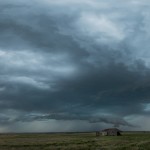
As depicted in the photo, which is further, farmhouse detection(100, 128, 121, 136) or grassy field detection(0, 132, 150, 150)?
farmhouse detection(100, 128, 121, 136)

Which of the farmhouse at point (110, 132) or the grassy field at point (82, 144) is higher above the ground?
the farmhouse at point (110, 132)

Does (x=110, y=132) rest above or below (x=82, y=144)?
above

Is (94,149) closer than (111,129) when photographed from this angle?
Yes

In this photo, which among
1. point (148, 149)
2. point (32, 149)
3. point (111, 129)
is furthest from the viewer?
point (111, 129)

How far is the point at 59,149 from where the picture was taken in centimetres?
6100

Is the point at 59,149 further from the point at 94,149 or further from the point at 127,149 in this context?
the point at 127,149

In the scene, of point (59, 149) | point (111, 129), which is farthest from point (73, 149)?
point (111, 129)

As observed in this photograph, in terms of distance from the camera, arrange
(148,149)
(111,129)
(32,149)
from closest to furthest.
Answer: (148,149) < (32,149) < (111,129)

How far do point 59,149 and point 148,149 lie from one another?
50.2ft

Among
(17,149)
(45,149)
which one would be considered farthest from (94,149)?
(17,149)

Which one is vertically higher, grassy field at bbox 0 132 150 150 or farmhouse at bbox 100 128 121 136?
farmhouse at bbox 100 128 121 136

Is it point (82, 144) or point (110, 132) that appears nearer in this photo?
point (82, 144)

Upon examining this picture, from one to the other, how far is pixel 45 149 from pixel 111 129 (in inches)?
3434

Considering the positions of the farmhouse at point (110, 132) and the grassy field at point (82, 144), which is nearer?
the grassy field at point (82, 144)
